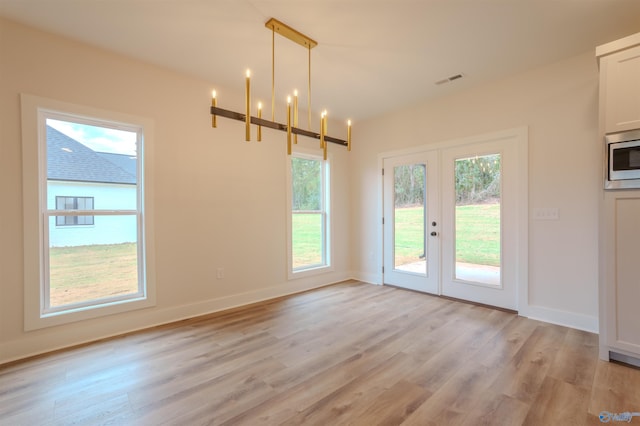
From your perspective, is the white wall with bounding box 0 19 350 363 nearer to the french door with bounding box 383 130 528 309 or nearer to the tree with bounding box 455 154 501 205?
the french door with bounding box 383 130 528 309

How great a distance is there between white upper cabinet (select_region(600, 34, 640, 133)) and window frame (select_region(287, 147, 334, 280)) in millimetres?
3293

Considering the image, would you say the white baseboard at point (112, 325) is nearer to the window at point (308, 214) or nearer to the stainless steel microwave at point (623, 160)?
the window at point (308, 214)

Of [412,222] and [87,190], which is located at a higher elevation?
[87,190]

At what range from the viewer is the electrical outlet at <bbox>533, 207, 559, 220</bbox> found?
3.09 metres

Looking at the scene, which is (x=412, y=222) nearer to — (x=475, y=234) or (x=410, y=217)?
(x=410, y=217)

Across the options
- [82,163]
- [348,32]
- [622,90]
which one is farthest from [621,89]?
[82,163]

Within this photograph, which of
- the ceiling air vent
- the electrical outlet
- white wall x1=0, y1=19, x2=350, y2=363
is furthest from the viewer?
the ceiling air vent

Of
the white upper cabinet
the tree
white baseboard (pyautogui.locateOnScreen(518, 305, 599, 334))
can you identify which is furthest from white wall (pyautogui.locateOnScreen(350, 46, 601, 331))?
the white upper cabinet

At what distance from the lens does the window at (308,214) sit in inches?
175

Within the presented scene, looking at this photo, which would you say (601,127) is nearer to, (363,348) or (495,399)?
(495,399)

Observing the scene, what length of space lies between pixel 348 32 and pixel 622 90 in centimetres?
221

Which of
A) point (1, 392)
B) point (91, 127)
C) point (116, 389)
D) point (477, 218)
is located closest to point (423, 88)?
point (477, 218)

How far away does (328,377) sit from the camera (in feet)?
6.88

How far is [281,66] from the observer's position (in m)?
3.11
